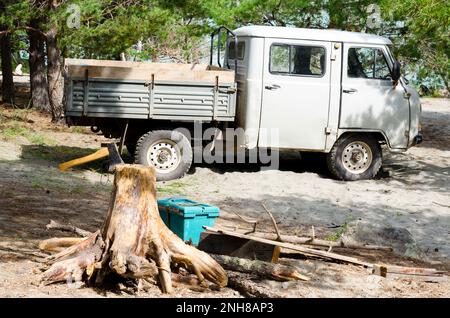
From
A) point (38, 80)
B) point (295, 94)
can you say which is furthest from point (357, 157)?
point (38, 80)

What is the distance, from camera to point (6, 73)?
22531 mm

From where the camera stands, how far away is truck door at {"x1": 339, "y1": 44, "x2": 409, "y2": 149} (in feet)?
43.1

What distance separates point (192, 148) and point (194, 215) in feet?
18.5

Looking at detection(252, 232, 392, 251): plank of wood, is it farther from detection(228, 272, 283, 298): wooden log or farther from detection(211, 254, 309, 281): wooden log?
detection(228, 272, 283, 298): wooden log

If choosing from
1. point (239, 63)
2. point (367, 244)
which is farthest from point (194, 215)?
point (239, 63)

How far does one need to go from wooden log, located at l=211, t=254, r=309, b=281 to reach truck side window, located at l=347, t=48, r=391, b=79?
7029mm

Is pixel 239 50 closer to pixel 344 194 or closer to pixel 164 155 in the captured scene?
pixel 164 155

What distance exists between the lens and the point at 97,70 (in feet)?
40.4

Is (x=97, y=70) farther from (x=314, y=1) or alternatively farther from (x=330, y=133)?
(x=314, y=1)

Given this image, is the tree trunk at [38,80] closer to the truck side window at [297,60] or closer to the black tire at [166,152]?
the black tire at [166,152]

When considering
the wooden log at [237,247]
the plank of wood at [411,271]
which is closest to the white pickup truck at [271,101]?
the wooden log at [237,247]

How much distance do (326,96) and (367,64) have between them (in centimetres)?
95

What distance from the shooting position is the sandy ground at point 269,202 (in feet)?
21.8

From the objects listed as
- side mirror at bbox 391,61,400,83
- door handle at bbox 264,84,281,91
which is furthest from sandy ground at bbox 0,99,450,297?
side mirror at bbox 391,61,400,83
